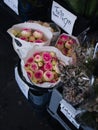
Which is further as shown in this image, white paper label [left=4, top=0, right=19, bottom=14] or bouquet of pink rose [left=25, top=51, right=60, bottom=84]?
white paper label [left=4, top=0, right=19, bottom=14]

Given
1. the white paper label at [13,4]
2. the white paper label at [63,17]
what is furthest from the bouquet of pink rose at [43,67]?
the white paper label at [13,4]

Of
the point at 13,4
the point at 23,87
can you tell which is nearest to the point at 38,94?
the point at 23,87

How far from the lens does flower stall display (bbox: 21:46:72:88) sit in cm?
93

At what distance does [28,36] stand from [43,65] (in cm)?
15

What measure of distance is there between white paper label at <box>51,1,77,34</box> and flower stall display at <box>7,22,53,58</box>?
6 centimetres

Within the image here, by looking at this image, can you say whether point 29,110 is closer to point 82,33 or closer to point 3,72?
point 3,72

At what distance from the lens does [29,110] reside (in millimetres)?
1015

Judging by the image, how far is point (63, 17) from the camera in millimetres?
1035

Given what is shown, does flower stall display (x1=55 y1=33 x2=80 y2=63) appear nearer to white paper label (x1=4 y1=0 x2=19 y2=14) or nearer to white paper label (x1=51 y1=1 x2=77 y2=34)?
white paper label (x1=51 y1=1 x2=77 y2=34)

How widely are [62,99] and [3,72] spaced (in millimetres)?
369

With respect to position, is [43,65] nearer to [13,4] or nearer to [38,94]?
[38,94]

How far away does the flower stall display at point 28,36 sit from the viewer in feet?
3.37

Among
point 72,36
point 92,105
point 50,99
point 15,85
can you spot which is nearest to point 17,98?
point 15,85

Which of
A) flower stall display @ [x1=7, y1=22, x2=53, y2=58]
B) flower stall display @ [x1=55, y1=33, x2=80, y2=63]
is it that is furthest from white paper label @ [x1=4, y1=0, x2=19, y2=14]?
flower stall display @ [x1=55, y1=33, x2=80, y2=63]
